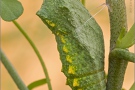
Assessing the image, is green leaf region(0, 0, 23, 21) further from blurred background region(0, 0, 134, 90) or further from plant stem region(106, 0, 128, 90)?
blurred background region(0, 0, 134, 90)

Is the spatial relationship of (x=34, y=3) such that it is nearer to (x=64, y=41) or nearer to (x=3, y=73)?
(x=3, y=73)

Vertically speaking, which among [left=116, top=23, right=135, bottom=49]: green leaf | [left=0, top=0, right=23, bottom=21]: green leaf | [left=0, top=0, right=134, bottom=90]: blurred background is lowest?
[left=0, top=0, right=134, bottom=90]: blurred background

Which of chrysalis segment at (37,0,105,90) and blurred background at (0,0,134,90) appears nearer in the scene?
chrysalis segment at (37,0,105,90)

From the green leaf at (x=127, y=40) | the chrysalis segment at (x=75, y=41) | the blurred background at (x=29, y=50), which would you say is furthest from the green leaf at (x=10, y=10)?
the blurred background at (x=29, y=50)

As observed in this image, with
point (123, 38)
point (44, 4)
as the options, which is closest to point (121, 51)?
point (123, 38)

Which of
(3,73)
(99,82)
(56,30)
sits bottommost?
(3,73)

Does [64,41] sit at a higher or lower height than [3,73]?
higher

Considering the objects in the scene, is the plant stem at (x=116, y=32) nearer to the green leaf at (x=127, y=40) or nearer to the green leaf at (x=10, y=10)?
the green leaf at (x=127, y=40)

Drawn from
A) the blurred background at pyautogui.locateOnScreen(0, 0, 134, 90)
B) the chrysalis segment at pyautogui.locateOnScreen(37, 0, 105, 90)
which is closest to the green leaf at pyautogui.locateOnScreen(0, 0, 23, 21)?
the chrysalis segment at pyautogui.locateOnScreen(37, 0, 105, 90)

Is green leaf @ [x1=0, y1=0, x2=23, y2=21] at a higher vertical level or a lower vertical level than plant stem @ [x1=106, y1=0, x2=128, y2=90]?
higher
